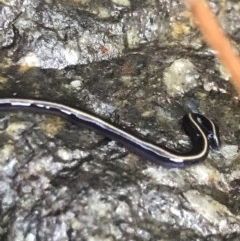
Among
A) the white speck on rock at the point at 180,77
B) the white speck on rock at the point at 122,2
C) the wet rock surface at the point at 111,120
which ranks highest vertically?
the white speck on rock at the point at 122,2

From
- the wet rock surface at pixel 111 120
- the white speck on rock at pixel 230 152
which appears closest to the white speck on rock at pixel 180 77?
the wet rock surface at pixel 111 120

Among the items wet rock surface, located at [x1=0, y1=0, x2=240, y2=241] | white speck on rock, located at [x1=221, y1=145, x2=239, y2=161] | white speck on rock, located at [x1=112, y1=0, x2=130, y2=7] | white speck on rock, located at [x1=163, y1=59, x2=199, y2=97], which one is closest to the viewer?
wet rock surface, located at [x1=0, y1=0, x2=240, y2=241]

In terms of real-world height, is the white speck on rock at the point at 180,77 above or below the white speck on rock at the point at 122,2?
below

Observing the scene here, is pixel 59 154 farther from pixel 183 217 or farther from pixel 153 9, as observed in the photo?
pixel 153 9

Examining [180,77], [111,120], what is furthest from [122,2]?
[111,120]

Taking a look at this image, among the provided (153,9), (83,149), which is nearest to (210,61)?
(153,9)

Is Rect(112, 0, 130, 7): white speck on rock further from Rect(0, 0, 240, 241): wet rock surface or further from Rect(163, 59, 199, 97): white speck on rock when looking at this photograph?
Rect(163, 59, 199, 97): white speck on rock

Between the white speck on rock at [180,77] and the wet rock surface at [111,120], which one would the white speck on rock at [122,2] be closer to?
the wet rock surface at [111,120]

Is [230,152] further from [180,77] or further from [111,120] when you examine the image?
[111,120]

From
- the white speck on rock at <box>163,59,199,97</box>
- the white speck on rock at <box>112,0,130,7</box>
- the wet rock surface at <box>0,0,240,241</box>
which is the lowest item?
the wet rock surface at <box>0,0,240,241</box>

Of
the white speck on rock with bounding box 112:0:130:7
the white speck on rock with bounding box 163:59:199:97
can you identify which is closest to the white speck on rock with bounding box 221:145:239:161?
the white speck on rock with bounding box 163:59:199:97
